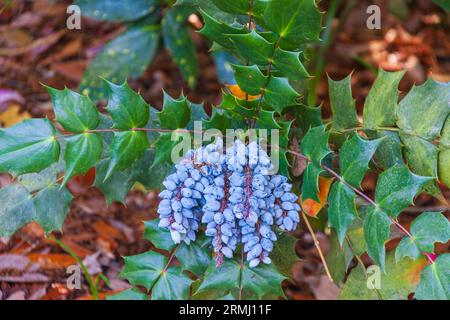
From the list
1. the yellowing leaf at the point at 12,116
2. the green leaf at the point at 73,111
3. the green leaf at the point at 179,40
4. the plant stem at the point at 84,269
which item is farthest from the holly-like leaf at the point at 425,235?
the yellowing leaf at the point at 12,116

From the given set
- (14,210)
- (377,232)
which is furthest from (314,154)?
(14,210)

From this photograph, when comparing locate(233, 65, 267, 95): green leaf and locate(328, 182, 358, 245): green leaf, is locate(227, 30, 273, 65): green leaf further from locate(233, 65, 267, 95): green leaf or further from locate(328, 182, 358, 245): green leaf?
locate(328, 182, 358, 245): green leaf

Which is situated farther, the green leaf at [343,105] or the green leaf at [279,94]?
the green leaf at [343,105]

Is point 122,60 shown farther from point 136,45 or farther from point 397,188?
point 397,188

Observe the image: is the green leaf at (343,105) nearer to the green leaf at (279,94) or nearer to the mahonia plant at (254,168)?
the mahonia plant at (254,168)

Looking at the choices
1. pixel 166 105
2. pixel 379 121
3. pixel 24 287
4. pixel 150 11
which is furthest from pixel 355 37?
pixel 24 287

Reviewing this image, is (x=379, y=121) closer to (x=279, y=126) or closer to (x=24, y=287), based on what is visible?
(x=279, y=126)
